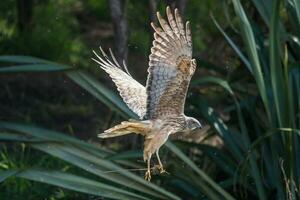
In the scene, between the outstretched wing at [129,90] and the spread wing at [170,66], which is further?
the outstretched wing at [129,90]

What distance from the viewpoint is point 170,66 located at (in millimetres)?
3436

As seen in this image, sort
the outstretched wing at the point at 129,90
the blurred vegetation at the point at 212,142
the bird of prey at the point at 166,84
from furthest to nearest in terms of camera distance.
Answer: the blurred vegetation at the point at 212,142 → the outstretched wing at the point at 129,90 → the bird of prey at the point at 166,84

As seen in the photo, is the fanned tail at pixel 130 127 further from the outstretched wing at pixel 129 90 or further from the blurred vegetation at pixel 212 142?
the blurred vegetation at pixel 212 142

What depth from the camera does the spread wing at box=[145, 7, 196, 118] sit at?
3.40 metres

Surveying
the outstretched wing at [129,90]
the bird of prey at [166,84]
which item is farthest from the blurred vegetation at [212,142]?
the bird of prey at [166,84]

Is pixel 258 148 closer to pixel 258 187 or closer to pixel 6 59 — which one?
pixel 258 187

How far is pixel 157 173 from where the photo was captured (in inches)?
187

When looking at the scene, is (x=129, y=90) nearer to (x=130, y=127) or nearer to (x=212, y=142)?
(x=130, y=127)

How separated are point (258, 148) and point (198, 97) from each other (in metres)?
0.48

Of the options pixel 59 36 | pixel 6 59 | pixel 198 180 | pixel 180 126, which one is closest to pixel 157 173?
pixel 198 180

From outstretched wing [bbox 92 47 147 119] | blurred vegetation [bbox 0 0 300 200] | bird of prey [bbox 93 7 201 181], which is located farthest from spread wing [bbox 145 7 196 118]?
blurred vegetation [bbox 0 0 300 200]

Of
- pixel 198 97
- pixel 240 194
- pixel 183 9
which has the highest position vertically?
pixel 183 9

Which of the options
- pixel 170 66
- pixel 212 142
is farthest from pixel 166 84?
pixel 212 142

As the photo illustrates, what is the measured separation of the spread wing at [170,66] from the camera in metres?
3.40
